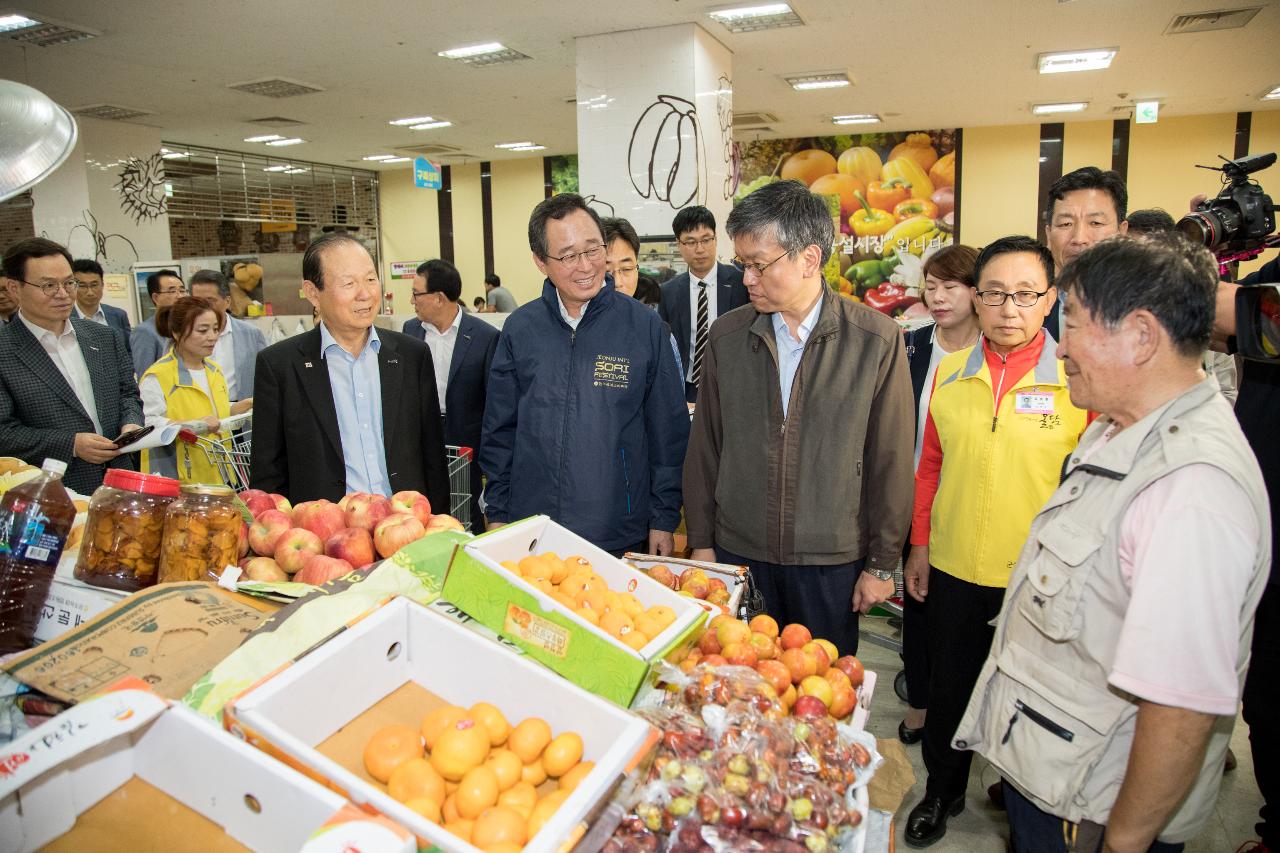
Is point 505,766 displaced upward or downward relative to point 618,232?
downward

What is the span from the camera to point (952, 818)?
2746 millimetres

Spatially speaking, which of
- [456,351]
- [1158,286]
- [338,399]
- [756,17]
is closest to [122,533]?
[338,399]

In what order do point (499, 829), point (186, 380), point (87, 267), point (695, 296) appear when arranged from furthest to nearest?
1. point (87, 267)
2. point (695, 296)
3. point (186, 380)
4. point (499, 829)

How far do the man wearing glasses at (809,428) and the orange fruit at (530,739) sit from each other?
1.21 m

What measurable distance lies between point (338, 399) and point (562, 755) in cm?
183

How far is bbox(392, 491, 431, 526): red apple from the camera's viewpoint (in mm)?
1952

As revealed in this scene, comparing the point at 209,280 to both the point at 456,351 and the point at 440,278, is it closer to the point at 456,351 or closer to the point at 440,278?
the point at 440,278

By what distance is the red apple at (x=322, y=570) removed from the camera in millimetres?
1646

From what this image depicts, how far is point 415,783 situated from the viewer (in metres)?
1.11

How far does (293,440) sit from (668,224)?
4698 millimetres

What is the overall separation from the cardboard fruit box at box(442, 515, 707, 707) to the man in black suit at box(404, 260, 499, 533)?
2.13m

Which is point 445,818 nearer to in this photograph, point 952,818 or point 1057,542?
point 1057,542

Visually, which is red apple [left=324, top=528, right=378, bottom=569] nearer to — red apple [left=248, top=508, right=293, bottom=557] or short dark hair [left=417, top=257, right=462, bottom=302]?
red apple [left=248, top=508, right=293, bottom=557]

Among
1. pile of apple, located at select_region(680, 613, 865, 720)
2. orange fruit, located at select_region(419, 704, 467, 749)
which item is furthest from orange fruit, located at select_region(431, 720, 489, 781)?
pile of apple, located at select_region(680, 613, 865, 720)
